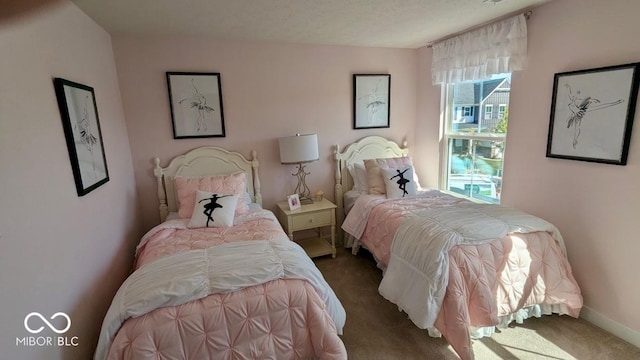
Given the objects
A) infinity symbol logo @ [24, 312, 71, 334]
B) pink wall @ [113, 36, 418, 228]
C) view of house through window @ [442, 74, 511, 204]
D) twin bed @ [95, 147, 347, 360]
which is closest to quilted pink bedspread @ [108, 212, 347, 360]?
twin bed @ [95, 147, 347, 360]

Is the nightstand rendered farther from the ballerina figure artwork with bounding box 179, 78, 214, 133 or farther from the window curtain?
the window curtain

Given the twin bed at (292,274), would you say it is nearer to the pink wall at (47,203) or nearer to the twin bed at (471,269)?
the twin bed at (471,269)

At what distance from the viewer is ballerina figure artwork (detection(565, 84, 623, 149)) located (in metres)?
2.02

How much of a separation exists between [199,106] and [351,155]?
1.74 m

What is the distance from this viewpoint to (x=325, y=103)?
3.40m

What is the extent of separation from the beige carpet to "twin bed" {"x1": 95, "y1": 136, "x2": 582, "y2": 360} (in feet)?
0.34

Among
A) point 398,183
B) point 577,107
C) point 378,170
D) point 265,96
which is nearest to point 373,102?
point 378,170

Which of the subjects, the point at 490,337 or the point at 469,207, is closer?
the point at 490,337

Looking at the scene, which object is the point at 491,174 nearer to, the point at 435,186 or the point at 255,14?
the point at 435,186

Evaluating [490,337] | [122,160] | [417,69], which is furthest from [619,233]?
[122,160]

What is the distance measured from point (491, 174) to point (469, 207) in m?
0.75

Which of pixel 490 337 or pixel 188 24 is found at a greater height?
pixel 188 24

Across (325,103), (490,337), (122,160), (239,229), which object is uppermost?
(325,103)

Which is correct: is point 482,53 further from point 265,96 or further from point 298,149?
point 265,96
